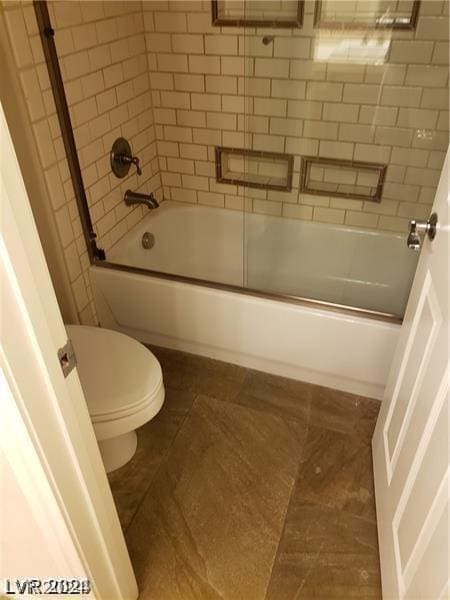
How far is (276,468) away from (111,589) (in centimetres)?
68

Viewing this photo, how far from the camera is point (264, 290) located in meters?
1.84

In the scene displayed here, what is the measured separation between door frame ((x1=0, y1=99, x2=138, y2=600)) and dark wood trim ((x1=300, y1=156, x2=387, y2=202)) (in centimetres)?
176

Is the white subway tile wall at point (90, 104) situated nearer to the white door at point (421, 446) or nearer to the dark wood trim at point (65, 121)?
the dark wood trim at point (65, 121)

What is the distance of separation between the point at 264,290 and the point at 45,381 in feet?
4.11

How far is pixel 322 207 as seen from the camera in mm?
2283

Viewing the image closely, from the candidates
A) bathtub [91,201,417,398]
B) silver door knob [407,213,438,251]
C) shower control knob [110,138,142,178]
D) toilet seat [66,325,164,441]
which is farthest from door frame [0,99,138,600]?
shower control knob [110,138,142,178]

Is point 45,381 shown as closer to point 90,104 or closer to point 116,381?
point 116,381

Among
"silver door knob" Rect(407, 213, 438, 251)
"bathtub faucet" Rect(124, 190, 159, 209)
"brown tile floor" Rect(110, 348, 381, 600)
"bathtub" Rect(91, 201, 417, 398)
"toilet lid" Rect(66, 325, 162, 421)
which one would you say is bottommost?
"brown tile floor" Rect(110, 348, 381, 600)

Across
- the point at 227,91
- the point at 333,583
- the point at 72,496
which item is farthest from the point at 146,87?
the point at 333,583

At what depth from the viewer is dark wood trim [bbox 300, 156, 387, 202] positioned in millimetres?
2104

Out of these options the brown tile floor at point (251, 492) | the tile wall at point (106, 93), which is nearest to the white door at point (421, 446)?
the brown tile floor at point (251, 492)

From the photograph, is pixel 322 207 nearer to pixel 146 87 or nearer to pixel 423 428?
pixel 146 87

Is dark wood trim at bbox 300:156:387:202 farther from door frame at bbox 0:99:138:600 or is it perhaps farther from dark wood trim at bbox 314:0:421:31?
door frame at bbox 0:99:138:600

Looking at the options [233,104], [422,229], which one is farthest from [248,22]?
[422,229]
